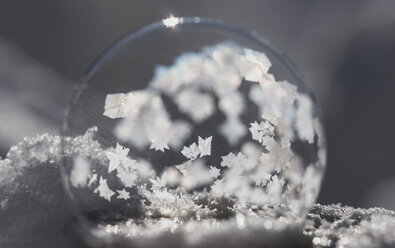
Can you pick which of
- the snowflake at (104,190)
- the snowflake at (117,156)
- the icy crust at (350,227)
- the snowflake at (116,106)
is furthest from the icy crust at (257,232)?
the snowflake at (116,106)

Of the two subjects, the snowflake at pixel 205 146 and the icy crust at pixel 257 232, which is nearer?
the icy crust at pixel 257 232

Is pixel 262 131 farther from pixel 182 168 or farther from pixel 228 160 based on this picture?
pixel 182 168

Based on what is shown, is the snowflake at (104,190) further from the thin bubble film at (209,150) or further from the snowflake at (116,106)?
the snowflake at (116,106)

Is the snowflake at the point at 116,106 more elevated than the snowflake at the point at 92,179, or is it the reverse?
the snowflake at the point at 116,106

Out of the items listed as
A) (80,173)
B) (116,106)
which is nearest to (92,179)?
(80,173)

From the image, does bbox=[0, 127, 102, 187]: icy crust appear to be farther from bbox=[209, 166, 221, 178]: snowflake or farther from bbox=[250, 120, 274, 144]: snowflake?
bbox=[250, 120, 274, 144]: snowflake

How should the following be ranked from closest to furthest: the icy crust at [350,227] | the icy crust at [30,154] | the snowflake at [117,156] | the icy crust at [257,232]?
the icy crust at [257,232]
the icy crust at [350,227]
the snowflake at [117,156]
the icy crust at [30,154]
